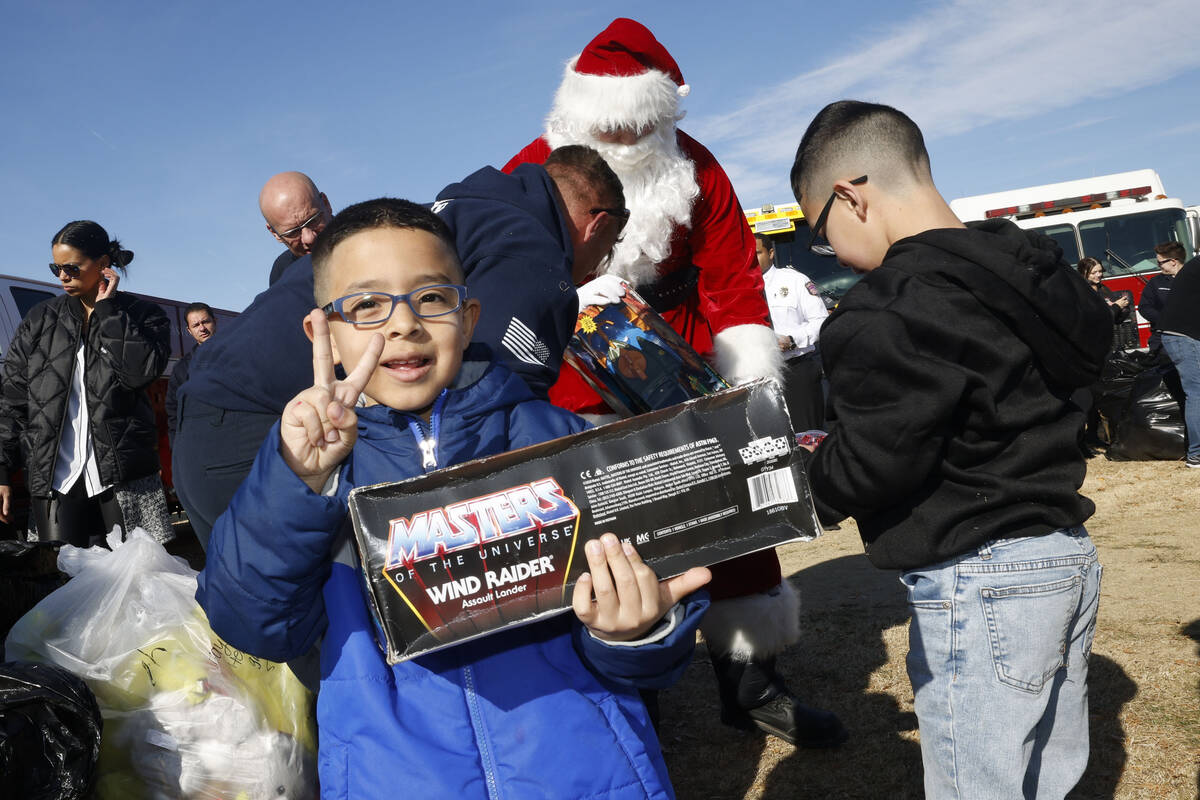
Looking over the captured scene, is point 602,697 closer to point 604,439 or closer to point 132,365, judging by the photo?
point 604,439

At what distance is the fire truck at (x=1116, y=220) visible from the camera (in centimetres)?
1049

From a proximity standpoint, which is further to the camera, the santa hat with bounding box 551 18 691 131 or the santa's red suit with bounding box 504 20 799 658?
the santa hat with bounding box 551 18 691 131

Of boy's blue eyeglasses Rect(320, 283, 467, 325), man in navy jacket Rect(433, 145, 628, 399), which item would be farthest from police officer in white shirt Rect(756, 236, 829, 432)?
boy's blue eyeglasses Rect(320, 283, 467, 325)

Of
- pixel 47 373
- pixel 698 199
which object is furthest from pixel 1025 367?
pixel 47 373

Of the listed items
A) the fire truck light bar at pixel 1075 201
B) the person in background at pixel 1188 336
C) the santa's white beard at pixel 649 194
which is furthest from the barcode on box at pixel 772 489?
the fire truck light bar at pixel 1075 201

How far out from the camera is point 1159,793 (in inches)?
102

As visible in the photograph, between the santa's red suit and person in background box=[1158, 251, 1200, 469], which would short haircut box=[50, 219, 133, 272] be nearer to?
the santa's red suit

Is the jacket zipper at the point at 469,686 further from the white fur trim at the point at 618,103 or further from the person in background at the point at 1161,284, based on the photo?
the person in background at the point at 1161,284

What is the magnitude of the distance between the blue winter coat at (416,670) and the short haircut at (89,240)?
12.6 ft

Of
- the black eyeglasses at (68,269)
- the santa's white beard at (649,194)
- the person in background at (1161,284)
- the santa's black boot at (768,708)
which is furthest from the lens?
the person in background at (1161,284)

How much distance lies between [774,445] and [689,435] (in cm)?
14

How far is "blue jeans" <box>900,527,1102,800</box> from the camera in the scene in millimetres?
1784

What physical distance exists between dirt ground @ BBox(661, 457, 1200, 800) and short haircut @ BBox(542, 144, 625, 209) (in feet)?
6.43

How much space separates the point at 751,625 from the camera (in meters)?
3.21
